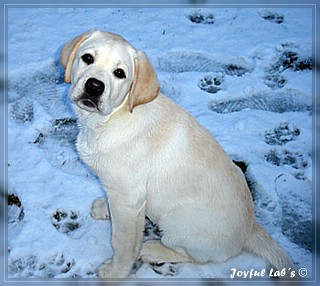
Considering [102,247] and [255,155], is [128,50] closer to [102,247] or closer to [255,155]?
[102,247]

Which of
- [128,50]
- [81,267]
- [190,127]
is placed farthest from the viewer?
[81,267]

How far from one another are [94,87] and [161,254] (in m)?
1.42

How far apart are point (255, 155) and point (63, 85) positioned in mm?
1956

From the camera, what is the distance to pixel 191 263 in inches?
147

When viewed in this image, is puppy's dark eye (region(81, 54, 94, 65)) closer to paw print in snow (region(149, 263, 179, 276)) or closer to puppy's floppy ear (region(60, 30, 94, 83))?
puppy's floppy ear (region(60, 30, 94, 83))

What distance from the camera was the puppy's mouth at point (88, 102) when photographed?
299 cm

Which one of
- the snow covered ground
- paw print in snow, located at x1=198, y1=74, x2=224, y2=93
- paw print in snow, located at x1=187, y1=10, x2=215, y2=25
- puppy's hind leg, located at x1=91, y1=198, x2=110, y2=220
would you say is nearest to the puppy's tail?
the snow covered ground

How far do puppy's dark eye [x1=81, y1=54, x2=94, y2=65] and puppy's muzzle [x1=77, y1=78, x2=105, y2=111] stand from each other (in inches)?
5.3

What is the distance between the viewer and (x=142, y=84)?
9.93 feet

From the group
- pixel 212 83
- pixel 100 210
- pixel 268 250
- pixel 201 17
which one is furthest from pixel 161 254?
pixel 201 17

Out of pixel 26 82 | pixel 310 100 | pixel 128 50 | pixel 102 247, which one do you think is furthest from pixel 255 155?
pixel 26 82

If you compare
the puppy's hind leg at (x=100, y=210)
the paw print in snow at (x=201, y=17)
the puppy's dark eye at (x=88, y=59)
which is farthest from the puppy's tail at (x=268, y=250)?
the paw print in snow at (x=201, y=17)

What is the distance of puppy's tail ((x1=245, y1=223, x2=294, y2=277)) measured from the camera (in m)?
3.44

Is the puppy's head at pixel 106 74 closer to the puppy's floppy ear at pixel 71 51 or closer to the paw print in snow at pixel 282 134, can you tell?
the puppy's floppy ear at pixel 71 51
